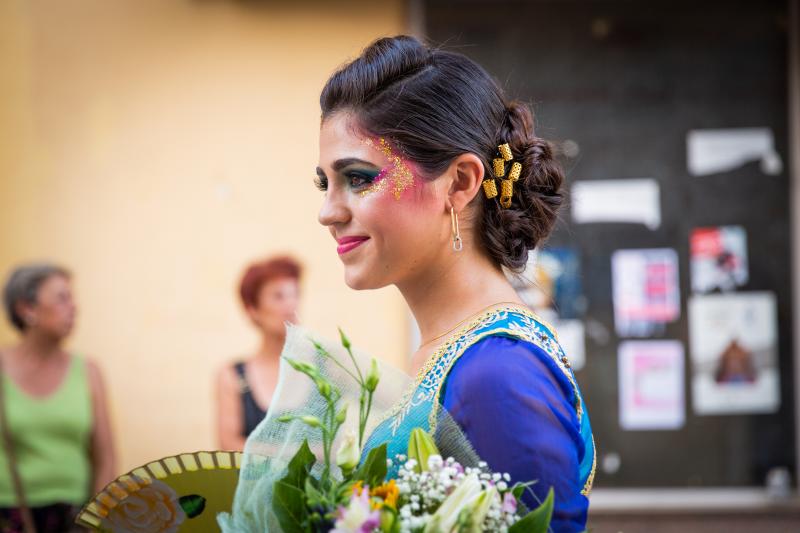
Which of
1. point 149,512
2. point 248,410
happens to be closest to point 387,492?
point 149,512

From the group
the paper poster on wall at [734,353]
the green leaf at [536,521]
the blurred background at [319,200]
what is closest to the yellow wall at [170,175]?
the blurred background at [319,200]

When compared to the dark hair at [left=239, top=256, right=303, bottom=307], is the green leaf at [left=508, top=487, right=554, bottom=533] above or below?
below

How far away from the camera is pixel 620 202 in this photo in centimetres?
609

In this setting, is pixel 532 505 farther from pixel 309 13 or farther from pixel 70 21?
pixel 70 21

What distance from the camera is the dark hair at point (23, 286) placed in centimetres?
534

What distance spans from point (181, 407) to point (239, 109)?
169cm

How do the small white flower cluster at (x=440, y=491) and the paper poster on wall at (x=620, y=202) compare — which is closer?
the small white flower cluster at (x=440, y=491)

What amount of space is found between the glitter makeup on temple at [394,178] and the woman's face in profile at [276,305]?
3167mm

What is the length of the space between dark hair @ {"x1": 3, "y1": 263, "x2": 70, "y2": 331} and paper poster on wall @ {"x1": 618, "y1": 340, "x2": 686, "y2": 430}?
121 inches

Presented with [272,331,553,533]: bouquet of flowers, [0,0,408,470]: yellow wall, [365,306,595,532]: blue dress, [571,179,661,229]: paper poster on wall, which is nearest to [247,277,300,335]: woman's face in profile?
[0,0,408,470]: yellow wall

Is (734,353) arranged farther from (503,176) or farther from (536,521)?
(536,521)

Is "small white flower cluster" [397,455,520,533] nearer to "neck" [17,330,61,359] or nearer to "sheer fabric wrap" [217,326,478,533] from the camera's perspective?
"sheer fabric wrap" [217,326,478,533]

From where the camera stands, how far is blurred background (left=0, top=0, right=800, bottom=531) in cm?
604

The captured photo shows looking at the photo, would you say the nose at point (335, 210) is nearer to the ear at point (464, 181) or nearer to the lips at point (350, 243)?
the lips at point (350, 243)
